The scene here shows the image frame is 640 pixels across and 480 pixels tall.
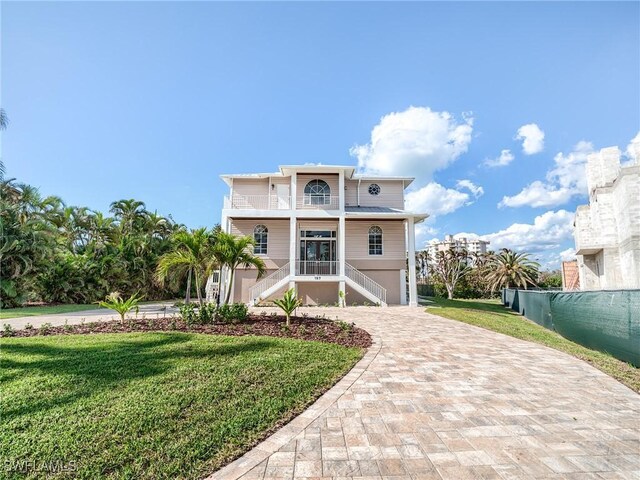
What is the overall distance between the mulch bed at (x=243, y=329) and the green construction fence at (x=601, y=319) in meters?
4.87

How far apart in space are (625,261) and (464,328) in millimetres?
9436

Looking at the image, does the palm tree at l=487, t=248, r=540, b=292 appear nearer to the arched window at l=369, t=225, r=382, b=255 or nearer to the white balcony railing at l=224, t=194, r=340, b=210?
the arched window at l=369, t=225, r=382, b=255

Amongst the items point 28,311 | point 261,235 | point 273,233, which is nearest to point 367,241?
point 273,233

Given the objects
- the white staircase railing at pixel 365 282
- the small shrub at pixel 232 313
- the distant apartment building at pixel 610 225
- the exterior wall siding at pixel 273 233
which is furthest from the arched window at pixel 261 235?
the distant apartment building at pixel 610 225

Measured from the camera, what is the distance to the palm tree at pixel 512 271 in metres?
27.4

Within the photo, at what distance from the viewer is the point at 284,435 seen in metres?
2.88

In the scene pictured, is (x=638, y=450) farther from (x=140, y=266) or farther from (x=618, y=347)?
(x=140, y=266)

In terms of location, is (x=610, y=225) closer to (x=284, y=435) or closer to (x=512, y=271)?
(x=512, y=271)

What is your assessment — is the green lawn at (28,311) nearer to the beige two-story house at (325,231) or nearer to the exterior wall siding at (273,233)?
the beige two-story house at (325,231)

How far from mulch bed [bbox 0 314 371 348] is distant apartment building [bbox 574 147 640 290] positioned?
12314 millimetres

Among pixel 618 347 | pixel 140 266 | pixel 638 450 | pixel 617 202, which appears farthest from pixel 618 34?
pixel 140 266

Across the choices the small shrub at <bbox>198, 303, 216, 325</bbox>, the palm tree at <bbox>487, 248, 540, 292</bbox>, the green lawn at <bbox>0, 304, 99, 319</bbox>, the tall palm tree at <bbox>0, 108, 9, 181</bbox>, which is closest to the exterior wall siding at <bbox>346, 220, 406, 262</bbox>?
the small shrub at <bbox>198, 303, 216, 325</bbox>

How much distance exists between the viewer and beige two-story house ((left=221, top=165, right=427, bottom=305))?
1526 cm

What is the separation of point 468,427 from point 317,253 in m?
14.0
